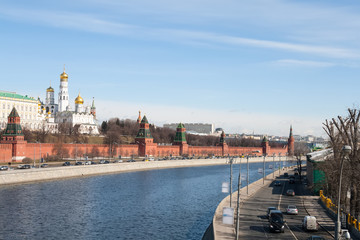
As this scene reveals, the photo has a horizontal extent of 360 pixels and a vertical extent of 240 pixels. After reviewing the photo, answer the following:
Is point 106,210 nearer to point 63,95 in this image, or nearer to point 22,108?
point 22,108

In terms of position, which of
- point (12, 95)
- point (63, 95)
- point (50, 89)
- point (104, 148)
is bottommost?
point (104, 148)

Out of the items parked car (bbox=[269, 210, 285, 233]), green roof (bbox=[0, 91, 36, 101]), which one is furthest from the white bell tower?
parked car (bbox=[269, 210, 285, 233])

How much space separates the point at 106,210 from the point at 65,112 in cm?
10920

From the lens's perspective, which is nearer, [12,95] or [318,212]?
[318,212]

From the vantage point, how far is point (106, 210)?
131 feet

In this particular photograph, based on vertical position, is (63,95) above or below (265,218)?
above

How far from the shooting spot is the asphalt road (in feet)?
85.5

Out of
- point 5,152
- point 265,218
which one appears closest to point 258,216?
point 265,218

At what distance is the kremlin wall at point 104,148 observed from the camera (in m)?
72.3

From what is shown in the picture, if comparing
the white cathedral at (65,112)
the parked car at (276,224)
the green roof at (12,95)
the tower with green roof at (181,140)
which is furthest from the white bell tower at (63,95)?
the parked car at (276,224)

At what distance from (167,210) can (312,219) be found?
53.3ft

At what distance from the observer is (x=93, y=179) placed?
64125 mm

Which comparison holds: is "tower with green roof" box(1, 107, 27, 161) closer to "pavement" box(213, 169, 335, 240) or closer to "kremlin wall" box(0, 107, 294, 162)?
"kremlin wall" box(0, 107, 294, 162)

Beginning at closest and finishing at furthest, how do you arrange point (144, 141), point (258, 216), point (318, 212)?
1. point (258, 216)
2. point (318, 212)
3. point (144, 141)
